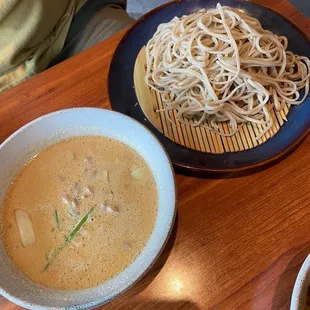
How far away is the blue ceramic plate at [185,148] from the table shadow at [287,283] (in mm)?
193

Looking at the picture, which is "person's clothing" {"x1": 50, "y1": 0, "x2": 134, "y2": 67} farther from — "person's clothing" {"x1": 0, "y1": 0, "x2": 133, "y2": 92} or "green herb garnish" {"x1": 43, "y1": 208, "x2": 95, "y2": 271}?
"green herb garnish" {"x1": 43, "y1": 208, "x2": 95, "y2": 271}

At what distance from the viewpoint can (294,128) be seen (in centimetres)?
94

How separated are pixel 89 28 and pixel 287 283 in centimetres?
93

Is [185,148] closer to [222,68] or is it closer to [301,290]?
[222,68]

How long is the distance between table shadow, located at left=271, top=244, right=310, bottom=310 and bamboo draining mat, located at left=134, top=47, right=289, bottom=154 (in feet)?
0.82

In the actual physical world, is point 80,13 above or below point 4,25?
below

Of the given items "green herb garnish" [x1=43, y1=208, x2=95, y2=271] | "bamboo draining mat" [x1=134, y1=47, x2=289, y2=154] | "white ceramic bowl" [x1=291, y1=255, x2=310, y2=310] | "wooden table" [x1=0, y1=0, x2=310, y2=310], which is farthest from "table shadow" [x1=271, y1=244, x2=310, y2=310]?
"green herb garnish" [x1=43, y1=208, x2=95, y2=271]

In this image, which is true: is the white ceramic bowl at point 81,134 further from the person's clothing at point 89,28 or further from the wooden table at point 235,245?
the person's clothing at point 89,28

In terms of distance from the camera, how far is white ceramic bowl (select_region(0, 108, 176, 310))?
64 cm

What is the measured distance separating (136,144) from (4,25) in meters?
0.58

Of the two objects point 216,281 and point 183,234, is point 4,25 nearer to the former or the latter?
point 183,234

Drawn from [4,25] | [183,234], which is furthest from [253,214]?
[4,25]

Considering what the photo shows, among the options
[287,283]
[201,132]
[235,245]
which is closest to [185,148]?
[201,132]

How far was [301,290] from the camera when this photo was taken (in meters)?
0.64
